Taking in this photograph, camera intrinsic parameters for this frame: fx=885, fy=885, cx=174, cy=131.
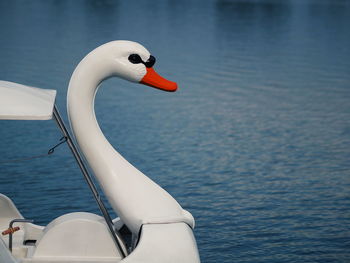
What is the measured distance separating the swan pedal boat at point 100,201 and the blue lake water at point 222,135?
85.5 inches

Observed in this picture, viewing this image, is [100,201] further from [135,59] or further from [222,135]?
[222,135]

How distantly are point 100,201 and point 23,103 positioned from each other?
92 cm

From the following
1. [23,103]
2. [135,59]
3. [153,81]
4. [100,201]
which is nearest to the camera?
[23,103]

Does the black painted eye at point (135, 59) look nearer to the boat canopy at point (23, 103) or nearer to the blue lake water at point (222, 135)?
the boat canopy at point (23, 103)

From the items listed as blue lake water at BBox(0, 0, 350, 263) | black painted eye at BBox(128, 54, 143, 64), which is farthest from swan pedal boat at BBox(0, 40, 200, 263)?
blue lake water at BBox(0, 0, 350, 263)

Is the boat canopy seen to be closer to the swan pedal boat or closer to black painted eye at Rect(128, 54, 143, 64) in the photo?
the swan pedal boat

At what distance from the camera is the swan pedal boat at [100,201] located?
5.97 metres

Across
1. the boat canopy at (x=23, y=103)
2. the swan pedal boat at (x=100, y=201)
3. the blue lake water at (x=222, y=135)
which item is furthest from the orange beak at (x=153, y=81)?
the blue lake water at (x=222, y=135)

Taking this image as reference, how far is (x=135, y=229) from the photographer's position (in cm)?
613

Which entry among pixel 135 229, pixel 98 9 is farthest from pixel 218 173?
pixel 98 9

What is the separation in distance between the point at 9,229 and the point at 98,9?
105ft

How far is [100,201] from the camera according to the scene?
6.21 m

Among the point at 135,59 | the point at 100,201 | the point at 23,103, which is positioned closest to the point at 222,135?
the point at 135,59

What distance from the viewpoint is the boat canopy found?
5.63 meters
